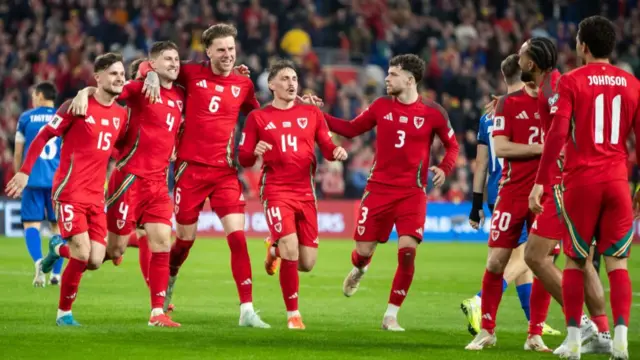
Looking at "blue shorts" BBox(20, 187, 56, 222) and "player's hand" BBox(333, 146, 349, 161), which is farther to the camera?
"blue shorts" BBox(20, 187, 56, 222)

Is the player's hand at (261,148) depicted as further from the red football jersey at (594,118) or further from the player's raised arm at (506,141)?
the red football jersey at (594,118)

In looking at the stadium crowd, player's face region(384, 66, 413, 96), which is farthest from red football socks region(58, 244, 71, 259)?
the stadium crowd

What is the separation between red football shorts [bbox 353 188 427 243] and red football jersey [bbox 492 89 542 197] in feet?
5.12

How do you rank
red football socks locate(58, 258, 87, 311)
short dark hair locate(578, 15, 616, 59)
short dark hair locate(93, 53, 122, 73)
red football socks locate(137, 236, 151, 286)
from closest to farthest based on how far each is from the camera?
short dark hair locate(578, 15, 616, 59) < red football socks locate(58, 258, 87, 311) < short dark hair locate(93, 53, 122, 73) < red football socks locate(137, 236, 151, 286)

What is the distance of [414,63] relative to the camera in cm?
1092

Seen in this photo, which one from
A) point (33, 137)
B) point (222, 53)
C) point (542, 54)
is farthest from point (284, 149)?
point (33, 137)

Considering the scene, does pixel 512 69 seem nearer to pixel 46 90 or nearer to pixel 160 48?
pixel 160 48

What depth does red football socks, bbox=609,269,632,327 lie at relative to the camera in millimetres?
7961

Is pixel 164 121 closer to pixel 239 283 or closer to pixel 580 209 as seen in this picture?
pixel 239 283

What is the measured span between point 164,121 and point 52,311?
89.0 inches

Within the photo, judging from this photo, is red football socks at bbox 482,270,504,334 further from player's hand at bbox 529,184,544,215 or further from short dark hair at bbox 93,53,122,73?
short dark hair at bbox 93,53,122,73

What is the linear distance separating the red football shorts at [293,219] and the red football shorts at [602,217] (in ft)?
10.5

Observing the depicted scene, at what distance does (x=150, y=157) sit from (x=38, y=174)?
476 centimetres

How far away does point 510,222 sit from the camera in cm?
927
